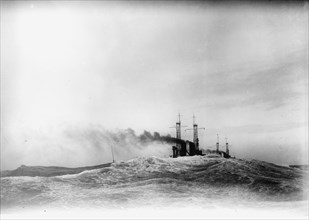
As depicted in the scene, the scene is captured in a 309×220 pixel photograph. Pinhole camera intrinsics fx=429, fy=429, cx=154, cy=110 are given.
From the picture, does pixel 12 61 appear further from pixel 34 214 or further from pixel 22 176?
pixel 34 214

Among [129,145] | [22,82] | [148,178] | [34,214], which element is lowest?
[34,214]

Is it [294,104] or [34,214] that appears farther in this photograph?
[294,104]

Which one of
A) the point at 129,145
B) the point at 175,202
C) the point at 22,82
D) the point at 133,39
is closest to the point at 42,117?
the point at 22,82

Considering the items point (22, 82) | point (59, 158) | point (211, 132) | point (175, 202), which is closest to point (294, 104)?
point (211, 132)

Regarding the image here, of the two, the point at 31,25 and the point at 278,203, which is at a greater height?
the point at 31,25

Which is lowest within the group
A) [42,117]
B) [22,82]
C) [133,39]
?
[42,117]

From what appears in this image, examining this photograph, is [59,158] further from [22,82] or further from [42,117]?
[22,82]
